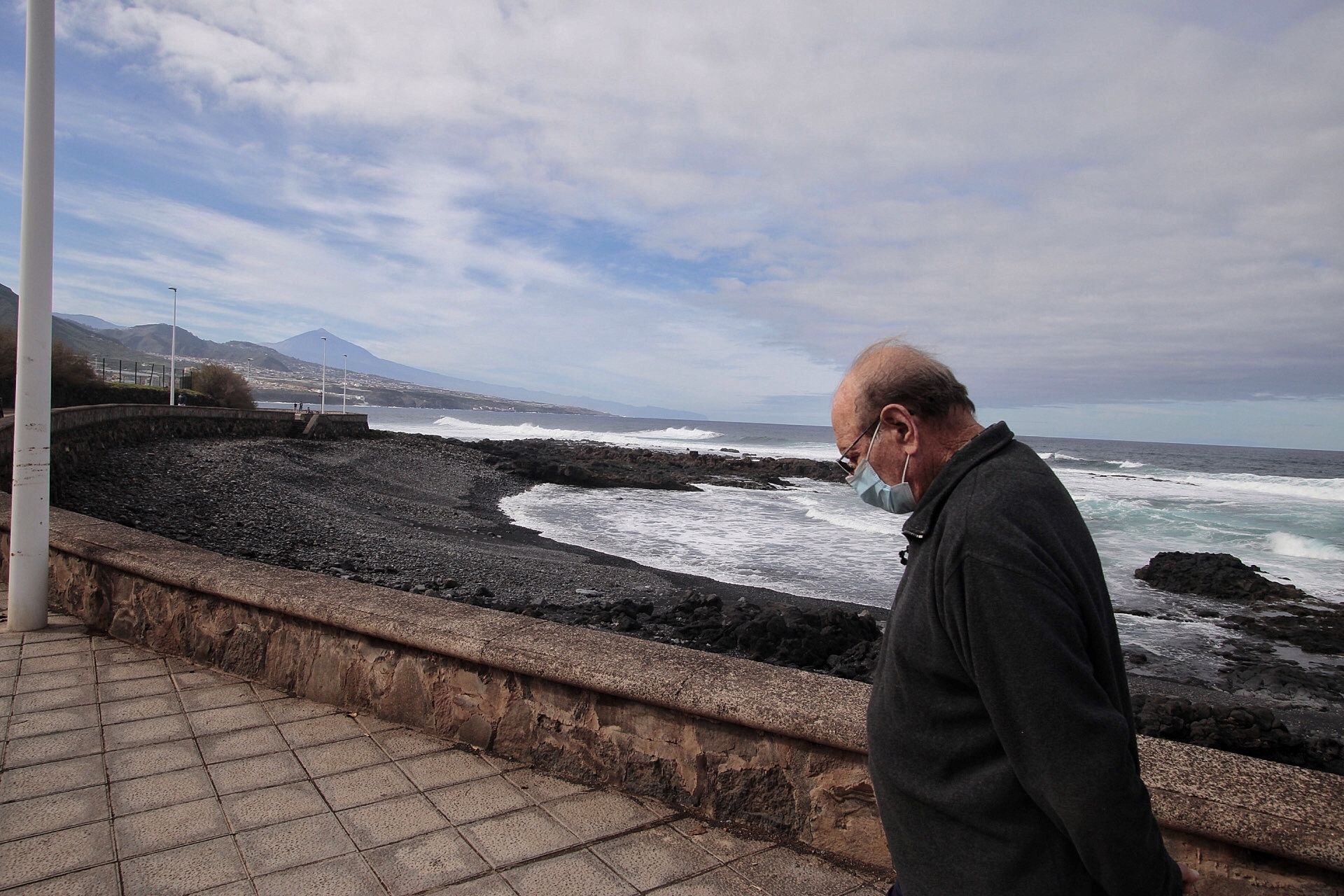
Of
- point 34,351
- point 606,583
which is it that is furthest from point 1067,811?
point 606,583

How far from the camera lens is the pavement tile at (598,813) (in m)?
2.37

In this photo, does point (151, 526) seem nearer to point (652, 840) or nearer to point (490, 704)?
point (490, 704)

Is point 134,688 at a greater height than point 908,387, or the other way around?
point 908,387

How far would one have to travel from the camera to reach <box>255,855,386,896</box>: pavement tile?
205cm

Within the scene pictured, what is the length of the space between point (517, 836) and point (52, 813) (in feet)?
4.64

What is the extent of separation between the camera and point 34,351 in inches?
160

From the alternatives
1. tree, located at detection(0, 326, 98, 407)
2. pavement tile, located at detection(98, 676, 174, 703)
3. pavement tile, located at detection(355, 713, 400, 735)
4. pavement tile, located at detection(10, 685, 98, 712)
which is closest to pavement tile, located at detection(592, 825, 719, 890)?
pavement tile, located at detection(355, 713, 400, 735)

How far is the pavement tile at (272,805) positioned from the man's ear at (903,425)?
2.14 metres

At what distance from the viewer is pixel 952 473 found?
1.22 m

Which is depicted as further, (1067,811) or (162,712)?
(162,712)

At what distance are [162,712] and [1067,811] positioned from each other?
3.34 meters

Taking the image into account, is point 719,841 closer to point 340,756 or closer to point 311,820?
point 311,820

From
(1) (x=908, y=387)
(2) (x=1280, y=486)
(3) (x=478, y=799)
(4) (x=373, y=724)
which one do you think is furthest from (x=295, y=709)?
(2) (x=1280, y=486)

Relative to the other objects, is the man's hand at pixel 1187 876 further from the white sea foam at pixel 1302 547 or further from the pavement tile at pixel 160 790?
the white sea foam at pixel 1302 547
